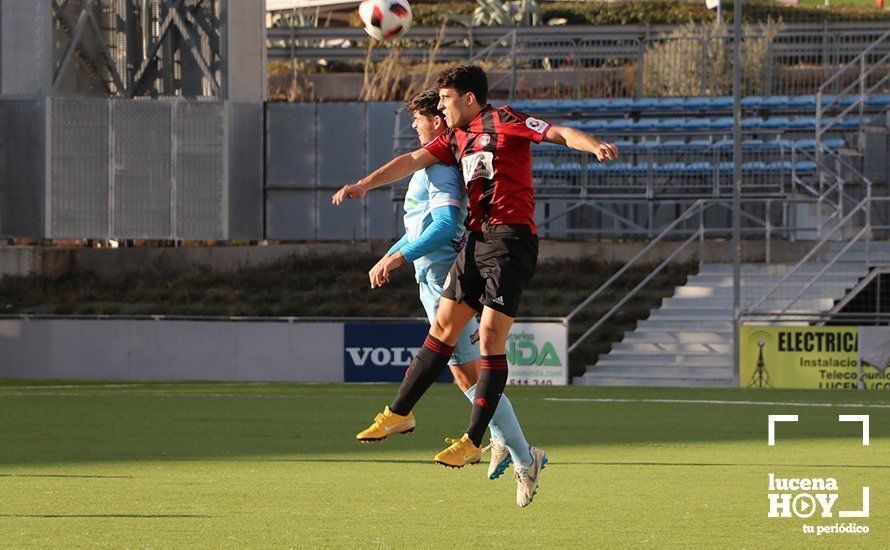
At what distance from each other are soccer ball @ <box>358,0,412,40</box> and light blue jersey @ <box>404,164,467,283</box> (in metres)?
9.67

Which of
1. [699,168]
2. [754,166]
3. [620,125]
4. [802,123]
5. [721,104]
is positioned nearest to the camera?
[754,166]

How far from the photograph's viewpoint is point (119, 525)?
8.48 m

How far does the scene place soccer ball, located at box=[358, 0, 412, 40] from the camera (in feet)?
63.0

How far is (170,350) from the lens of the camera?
2592 centimetres

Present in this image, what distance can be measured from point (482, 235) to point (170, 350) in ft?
58.3

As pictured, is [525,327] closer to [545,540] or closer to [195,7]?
[195,7]

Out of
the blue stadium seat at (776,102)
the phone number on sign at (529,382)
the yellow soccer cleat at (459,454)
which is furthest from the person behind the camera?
the blue stadium seat at (776,102)

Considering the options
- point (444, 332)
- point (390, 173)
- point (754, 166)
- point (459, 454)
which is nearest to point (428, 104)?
point (390, 173)

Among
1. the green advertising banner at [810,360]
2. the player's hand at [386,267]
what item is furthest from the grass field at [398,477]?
the green advertising banner at [810,360]

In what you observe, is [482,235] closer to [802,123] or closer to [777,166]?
[777,166]

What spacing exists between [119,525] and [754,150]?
2380 cm

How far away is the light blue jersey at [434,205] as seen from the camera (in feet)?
30.7

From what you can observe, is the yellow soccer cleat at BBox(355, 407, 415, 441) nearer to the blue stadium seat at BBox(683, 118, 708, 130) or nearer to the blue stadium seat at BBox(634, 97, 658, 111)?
the blue stadium seat at BBox(683, 118, 708, 130)

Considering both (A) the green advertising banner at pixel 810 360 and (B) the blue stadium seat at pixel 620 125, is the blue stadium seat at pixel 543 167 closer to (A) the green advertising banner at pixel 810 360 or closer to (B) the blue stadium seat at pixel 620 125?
(B) the blue stadium seat at pixel 620 125
